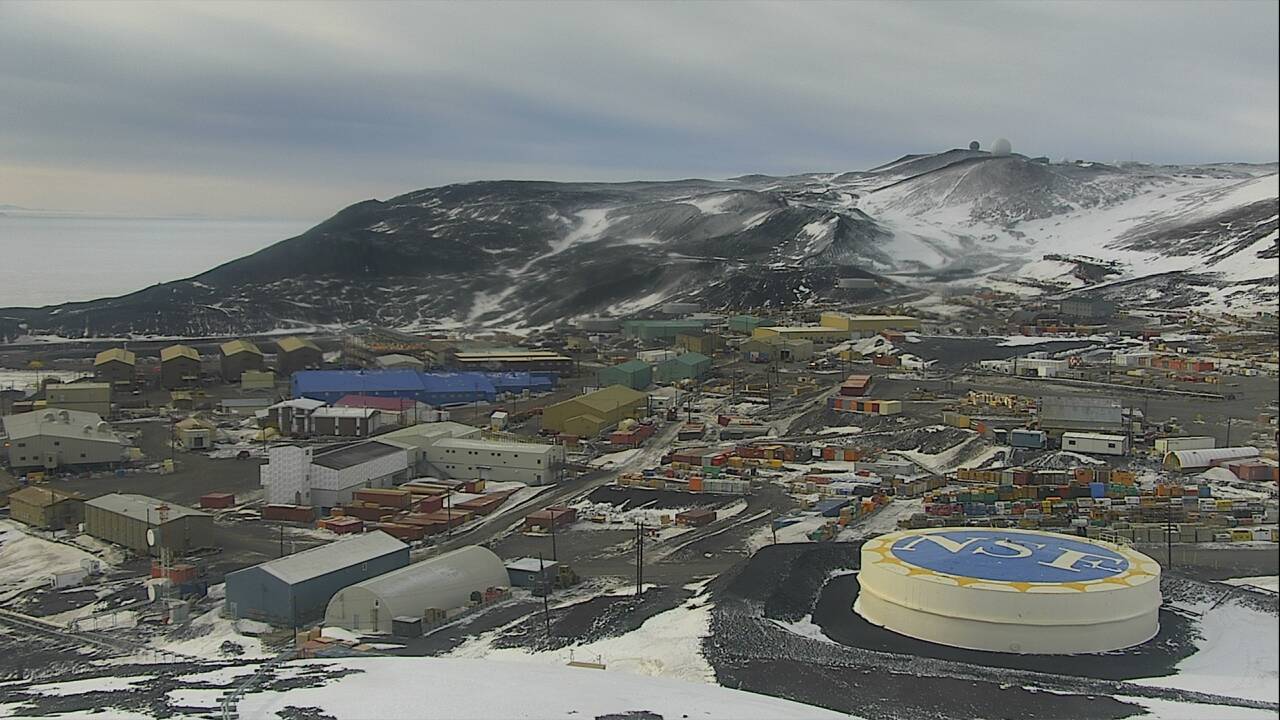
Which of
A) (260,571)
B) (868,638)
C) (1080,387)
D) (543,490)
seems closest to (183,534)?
(260,571)

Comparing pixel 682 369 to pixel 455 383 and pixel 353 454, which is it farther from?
pixel 353 454

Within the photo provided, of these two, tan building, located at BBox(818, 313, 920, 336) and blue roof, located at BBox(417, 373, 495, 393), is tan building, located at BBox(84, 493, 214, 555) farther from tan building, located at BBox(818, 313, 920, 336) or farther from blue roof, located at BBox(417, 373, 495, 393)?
tan building, located at BBox(818, 313, 920, 336)

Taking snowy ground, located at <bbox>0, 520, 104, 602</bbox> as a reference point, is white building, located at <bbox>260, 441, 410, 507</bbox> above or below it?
above

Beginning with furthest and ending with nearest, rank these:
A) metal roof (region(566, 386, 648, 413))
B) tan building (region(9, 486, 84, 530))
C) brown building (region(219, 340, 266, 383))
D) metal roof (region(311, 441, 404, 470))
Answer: brown building (region(219, 340, 266, 383)) < metal roof (region(566, 386, 648, 413)) < metal roof (region(311, 441, 404, 470)) < tan building (region(9, 486, 84, 530))

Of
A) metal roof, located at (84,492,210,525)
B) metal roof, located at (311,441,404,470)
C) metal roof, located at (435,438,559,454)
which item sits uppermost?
metal roof, located at (311,441,404,470)

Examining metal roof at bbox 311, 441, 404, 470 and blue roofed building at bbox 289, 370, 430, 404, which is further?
blue roofed building at bbox 289, 370, 430, 404

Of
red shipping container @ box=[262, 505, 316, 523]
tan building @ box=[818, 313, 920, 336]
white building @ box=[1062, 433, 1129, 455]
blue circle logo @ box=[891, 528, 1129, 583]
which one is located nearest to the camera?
blue circle logo @ box=[891, 528, 1129, 583]

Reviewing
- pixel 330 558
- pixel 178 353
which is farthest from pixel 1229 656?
pixel 178 353

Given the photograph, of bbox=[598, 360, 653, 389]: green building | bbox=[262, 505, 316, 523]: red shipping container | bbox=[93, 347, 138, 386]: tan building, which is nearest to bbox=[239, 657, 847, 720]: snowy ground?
bbox=[262, 505, 316, 523]: red shipping container
